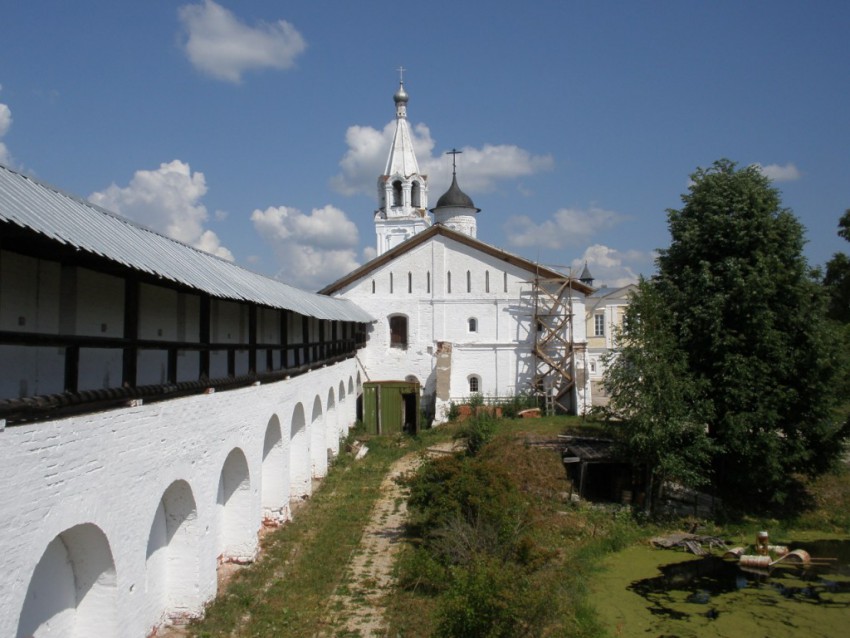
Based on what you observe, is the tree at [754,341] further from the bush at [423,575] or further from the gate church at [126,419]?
the gate church at [126,419]

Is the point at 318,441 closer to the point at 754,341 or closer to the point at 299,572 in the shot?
the point at 299,572

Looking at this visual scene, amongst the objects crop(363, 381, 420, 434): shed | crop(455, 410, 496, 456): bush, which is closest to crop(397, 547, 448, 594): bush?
crop(455, 410, 496, 456): bush

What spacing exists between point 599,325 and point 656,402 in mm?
31169

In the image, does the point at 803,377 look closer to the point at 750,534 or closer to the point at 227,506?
the point at 750,534

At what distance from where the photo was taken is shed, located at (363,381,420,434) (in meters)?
25.9

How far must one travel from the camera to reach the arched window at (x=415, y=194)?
134 feet

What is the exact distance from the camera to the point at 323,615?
1020cm

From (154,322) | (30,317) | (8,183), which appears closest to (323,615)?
(154,322)

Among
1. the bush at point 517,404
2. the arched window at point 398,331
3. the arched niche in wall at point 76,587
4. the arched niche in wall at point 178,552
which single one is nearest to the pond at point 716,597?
the arched niche in wall at point 178,552

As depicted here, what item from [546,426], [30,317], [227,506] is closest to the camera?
[30,317]

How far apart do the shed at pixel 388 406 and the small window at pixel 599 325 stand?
945 inches

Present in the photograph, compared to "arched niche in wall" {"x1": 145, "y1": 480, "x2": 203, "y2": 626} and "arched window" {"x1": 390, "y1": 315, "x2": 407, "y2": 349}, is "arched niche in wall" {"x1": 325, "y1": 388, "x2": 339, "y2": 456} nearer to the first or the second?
"arched window" {"x1": 390, "y1": 315, "x2": 407, "y2": 349}

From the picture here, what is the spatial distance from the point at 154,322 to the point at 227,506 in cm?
358

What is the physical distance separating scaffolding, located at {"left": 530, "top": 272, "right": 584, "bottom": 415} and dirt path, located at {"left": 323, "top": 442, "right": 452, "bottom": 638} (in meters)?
10.8
